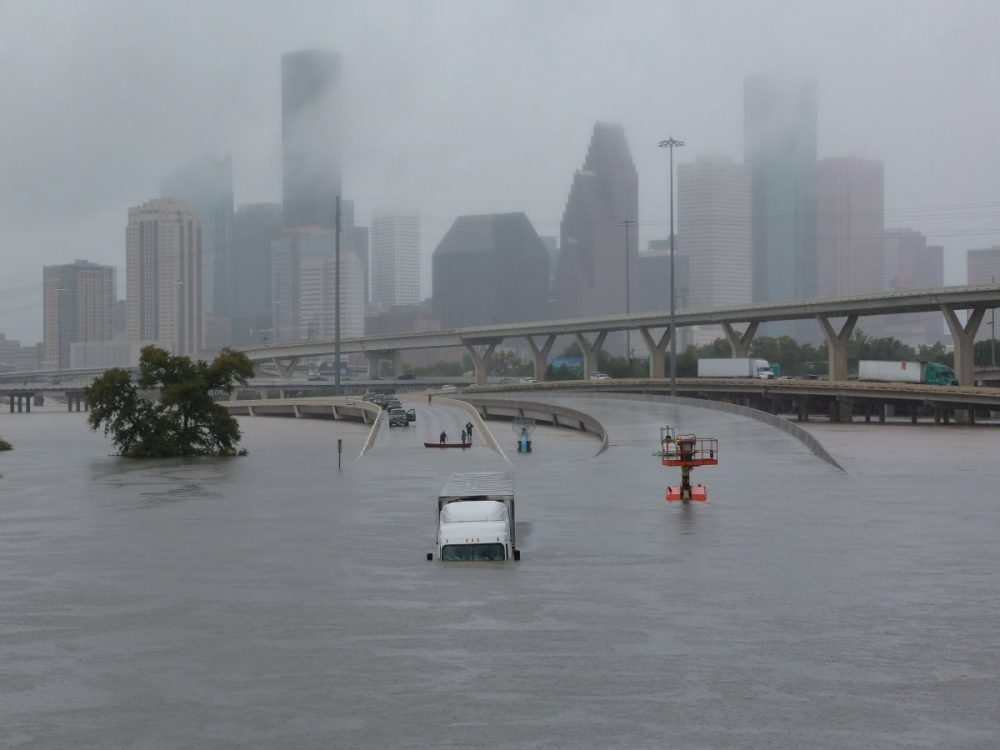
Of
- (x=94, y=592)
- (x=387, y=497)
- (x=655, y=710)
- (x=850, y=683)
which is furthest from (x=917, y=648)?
(x=387, y=497)

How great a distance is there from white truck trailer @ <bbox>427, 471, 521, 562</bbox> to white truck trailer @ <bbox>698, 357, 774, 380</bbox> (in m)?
110

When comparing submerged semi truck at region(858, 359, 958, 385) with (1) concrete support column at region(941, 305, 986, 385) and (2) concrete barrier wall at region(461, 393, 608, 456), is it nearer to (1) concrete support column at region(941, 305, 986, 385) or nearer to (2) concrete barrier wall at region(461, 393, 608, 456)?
(1) concrete support column at region(941, 305, 986, 385)

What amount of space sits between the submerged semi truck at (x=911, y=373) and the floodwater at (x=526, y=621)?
66310 millimetres


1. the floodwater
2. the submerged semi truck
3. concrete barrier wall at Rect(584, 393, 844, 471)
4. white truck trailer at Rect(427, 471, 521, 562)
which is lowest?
the floodwater

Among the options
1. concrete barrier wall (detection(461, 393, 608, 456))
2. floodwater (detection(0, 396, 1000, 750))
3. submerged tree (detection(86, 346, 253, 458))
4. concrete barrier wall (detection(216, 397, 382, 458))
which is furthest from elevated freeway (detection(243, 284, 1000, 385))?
floodwater (detection(0, 396, 1000, 750))

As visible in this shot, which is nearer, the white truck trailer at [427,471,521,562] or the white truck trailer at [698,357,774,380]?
the white truck trailer at [427,471,521,562]

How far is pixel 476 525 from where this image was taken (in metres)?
34.2

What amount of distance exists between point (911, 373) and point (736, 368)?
2789 centimetres

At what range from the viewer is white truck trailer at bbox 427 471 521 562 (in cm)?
3372

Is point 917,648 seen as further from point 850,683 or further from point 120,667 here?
point 120,667

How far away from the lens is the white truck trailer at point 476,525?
33.7 m

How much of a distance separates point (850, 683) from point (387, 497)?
110 feet

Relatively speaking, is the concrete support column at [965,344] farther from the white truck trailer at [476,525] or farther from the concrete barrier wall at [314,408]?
the white truck trailer at [476,525]

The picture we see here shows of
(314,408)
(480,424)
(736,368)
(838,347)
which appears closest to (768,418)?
(480,424)
